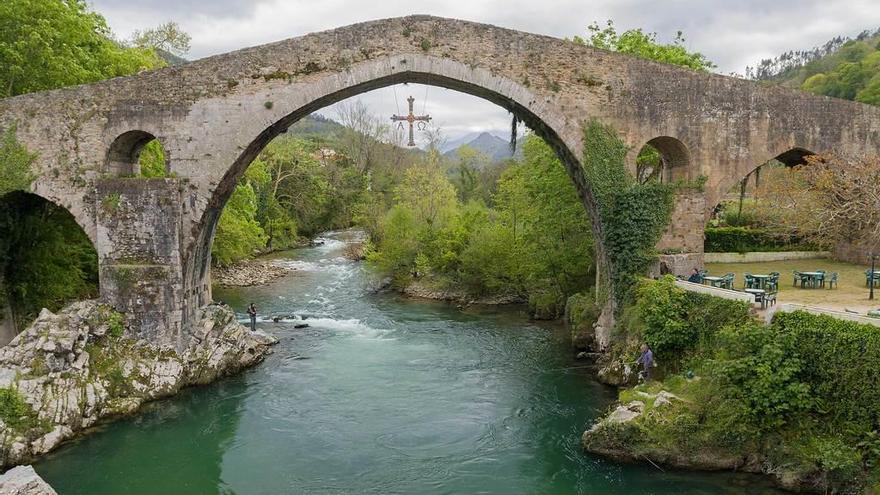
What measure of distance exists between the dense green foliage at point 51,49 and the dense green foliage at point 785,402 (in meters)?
14.9

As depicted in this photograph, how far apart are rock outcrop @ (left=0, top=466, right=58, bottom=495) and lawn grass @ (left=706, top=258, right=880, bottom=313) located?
40.7 feet

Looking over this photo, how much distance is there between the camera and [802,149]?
14461 millimetres

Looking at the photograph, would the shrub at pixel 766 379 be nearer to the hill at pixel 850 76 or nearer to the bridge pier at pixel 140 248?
the bridge pier at pixel 140 248

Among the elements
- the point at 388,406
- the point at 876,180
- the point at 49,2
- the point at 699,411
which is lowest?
the point at 388,406

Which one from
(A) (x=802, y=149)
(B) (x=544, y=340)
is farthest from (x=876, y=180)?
(B) (x=544, y=340)

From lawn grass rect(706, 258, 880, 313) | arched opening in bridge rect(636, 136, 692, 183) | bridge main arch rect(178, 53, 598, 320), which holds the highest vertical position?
bridge main arch rect(178, 53, 598, 320)

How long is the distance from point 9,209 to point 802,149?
19.3 m

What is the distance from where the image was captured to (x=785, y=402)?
8.42 metres

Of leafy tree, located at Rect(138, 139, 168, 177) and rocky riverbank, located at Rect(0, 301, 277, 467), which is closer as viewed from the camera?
rocky riverbank, located at Rect(0, 301, 277, 467)

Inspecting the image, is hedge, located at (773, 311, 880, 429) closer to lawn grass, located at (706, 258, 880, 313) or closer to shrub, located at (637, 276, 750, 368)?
shrub, located at (637, 276, 750, 368)

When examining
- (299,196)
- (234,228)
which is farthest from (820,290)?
(299,196)

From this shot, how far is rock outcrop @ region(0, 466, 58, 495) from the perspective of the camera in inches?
296

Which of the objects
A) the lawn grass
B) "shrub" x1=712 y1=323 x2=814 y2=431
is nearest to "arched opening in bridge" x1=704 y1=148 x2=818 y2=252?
the lawn grass

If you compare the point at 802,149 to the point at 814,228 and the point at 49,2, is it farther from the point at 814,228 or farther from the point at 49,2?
the point at 49,2
